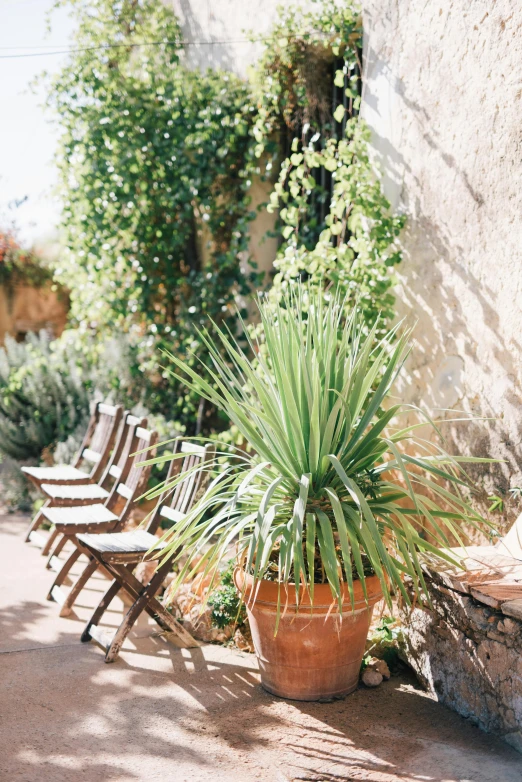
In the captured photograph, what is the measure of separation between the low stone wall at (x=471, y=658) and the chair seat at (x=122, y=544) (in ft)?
4.07

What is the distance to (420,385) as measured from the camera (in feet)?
14.0

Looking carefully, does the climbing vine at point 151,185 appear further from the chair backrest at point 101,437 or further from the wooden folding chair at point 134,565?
the wooden folding chair at point 134,565

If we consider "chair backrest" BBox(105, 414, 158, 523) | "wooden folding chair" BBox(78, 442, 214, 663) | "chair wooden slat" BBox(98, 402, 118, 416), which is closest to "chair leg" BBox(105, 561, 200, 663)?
"wooden folding chair" BBox(78, 442, 214, 663)

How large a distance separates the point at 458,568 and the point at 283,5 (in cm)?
428

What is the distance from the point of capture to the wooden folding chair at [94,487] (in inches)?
186

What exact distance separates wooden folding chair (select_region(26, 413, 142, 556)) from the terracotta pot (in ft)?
5.76

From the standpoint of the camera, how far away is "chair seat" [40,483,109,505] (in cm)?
470

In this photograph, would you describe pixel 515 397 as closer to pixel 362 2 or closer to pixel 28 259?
pixel 362 2

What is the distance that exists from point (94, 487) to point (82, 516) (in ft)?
2.36

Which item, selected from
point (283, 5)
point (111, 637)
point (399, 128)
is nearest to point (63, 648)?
point (111, 637)

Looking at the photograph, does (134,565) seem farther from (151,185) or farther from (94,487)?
(151,185)

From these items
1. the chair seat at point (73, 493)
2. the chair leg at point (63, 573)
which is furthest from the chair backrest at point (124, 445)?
the chair leg at point (63, 573)

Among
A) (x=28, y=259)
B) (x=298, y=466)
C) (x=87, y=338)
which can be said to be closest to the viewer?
(x=298, y=466)

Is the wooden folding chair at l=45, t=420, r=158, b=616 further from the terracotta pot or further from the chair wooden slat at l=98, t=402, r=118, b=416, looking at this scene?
the terracotta pot
